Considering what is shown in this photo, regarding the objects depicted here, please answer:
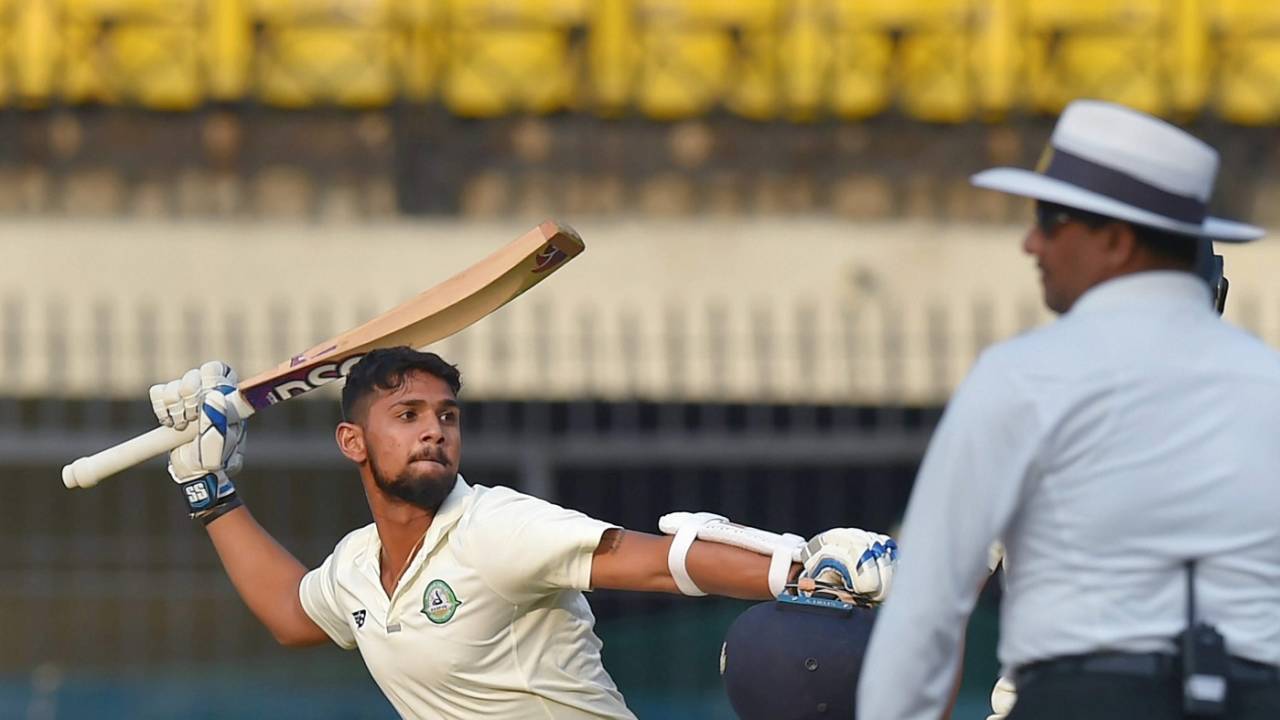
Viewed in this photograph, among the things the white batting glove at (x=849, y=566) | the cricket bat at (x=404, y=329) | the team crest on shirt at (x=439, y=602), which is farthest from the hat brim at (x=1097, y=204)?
the cricket bat at (x=404, y=329)

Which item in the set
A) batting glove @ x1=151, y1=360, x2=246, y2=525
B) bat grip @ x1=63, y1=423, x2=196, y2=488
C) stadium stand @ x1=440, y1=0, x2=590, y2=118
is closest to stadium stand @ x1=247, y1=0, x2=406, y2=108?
stadium stand @ x1=440, y1=0, x2=590, y2=118

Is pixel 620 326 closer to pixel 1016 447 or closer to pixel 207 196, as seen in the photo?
pixel 207 196

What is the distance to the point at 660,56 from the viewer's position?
12.4 meters

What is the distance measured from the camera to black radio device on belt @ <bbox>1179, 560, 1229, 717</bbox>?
9.35ft

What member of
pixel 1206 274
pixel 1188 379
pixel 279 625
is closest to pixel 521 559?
pixel 279 625

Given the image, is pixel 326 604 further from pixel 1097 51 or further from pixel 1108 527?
pixel 1097 51

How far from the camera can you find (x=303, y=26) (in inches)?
483

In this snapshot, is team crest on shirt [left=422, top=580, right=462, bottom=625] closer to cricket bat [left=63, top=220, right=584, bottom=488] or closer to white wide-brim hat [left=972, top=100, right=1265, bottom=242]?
cricket bat [left=63, top=220, right=584, bottom=488]

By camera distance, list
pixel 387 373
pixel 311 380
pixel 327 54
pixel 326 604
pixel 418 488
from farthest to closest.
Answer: pixel 327 54, pixel 311 380, pixel 326 604, pixel 387 373, pixel 418 488

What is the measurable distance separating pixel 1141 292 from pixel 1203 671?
0.52m

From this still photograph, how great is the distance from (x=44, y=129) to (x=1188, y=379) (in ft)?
34.9

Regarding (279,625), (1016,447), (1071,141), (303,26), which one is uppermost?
(303,26)

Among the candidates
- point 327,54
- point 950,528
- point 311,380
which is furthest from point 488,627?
point 327,54

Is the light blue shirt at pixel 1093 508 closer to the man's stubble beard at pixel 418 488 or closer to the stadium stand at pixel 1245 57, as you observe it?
the man's stubble beard at pixel 418 488
